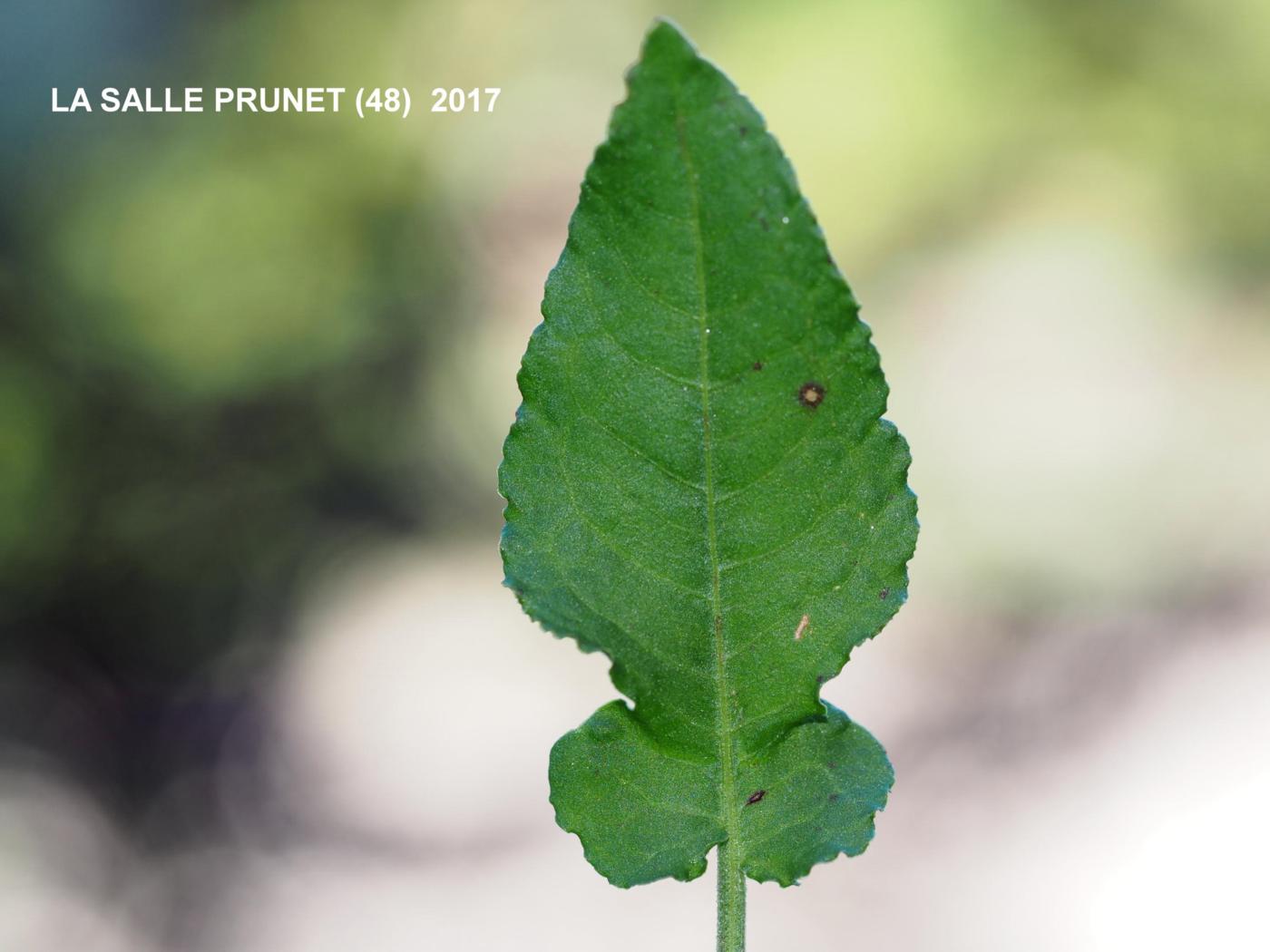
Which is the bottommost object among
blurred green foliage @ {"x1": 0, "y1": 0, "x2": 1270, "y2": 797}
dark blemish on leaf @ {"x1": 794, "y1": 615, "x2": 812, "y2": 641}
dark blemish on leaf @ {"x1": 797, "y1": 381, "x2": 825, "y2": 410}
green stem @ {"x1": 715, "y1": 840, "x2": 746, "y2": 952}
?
green stem @ {"x1": 715, "y1": 840, "x2": 746, "y2": 952}

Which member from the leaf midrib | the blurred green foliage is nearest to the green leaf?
the leaf midrib

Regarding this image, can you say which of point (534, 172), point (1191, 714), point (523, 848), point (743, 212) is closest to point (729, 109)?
point (743, 212)

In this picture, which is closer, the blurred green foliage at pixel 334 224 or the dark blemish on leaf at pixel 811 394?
the dark blemish on leaf at pixel 811 394

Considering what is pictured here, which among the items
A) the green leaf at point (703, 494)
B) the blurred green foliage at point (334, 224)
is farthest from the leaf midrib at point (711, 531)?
the blurred green foliage at point (334, 224)

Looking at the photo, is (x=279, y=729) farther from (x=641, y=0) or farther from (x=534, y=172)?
(x=641, y=0)

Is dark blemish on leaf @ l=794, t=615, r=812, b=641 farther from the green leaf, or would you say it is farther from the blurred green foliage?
the blurred green foliage

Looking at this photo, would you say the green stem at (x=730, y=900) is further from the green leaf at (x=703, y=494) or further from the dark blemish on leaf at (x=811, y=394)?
the dark blemish on leaf at (x=811, y=394)
